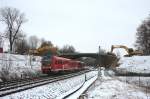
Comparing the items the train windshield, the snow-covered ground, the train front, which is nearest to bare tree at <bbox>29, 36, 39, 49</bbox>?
the train windshield

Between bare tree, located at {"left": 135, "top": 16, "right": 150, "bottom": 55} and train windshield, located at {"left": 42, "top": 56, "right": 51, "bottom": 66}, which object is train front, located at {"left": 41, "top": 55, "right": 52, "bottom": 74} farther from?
bare tree, located at {"left": 135, "top": 16, "right": 150, "bottom": 55}

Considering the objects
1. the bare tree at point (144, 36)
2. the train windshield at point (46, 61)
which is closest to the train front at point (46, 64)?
the train windshield at point (46, 61)

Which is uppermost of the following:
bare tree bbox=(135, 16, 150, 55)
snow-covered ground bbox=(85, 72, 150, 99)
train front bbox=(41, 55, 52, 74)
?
bare tree bbox=(135, 16, 150, 55)

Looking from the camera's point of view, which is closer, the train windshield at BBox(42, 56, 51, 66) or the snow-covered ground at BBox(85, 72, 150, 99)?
the snow-covered ground at BBox(85, 72, 150, 99)

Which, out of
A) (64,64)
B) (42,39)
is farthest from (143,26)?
(42,39)

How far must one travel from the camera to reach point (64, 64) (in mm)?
49750

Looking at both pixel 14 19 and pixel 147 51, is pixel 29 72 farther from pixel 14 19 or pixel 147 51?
pixel 147 51

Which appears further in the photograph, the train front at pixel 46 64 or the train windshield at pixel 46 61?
the train windshield at pixel 46 61

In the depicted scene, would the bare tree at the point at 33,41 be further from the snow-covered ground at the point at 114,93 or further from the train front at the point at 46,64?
the snow-covered ground at the point at 114,93

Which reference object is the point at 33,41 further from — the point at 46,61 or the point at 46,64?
the point at 46,64

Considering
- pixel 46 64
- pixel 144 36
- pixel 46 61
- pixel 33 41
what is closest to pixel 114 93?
pixel 46 64

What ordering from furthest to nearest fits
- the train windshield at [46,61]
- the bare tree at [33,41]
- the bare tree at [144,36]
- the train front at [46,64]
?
1. the bare tree at [33,41]
2. the bare tree at [144,36]
3. the train windshield at [46,61]
4. the train front at [46,64]

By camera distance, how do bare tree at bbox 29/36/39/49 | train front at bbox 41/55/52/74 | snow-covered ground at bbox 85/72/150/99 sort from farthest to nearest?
1. bare tree at bbox 29/36/39/49
2. train front at bbox 41/55/52/74
3. snow-covered ground at bbox 85/72/150/99

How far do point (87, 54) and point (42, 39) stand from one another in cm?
5196
